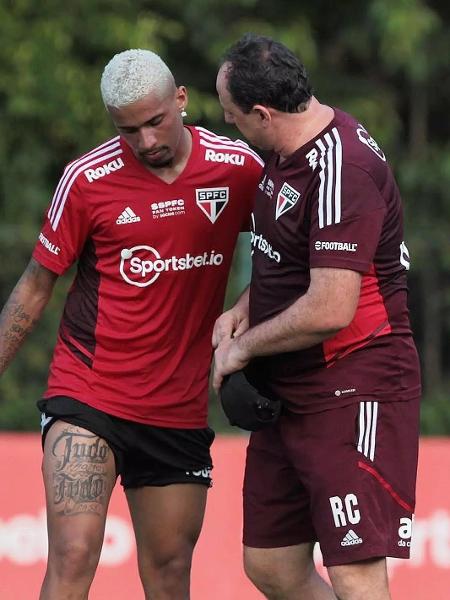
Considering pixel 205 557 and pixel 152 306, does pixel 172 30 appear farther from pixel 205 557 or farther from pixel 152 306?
pixel 152 306

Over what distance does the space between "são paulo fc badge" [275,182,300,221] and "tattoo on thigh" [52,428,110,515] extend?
3.65 feet

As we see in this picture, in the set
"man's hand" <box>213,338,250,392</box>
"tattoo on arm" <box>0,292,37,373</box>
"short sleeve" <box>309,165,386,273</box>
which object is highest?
"short sleeve" <box>309,165,386,273</box>

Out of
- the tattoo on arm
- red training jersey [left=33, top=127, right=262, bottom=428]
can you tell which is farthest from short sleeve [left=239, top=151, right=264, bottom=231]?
the tattoo on arm

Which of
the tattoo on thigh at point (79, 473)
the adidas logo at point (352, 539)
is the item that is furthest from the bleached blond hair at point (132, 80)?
the adidas logo at point (352, 539)

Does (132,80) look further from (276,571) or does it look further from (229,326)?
(276,571)

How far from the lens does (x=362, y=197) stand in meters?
4.46

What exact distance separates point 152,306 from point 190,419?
0.48 m

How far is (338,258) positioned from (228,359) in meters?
0.63

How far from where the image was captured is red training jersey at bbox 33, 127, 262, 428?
509 cm

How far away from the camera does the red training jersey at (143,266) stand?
16.7 ft

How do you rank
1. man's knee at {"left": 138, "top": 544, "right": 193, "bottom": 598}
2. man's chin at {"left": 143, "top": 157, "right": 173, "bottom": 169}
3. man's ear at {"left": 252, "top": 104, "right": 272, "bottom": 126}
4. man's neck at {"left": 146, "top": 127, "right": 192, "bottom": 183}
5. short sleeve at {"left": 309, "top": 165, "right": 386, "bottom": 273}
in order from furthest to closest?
man's knee at {"left": 138, "top": 544, "right": 193, "bottom": 598}, man's neck at {"left": 146, "top": 127, "right": 192, "bottom": 183}, man's chin at {"left": 143, "top": 157, "right": 173, "bottom": 169}, man's ear at {"left": 252, "top": 104, "right": 272, "bottom": 126}, short sleeve at {"left": 309, "top": 165, "right": 386, "bottom": 273}

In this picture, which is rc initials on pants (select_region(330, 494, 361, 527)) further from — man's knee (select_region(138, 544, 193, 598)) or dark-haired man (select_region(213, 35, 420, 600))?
man's knee (select_region(138, 544, 193, 598))

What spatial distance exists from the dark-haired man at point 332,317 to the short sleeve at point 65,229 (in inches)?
25.6

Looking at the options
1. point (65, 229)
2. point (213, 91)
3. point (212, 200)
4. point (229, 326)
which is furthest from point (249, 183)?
point (213, 91)
